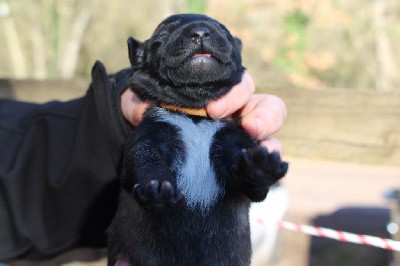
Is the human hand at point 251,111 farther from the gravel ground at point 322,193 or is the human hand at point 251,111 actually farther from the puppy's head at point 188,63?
the gravel ground at point 322,193

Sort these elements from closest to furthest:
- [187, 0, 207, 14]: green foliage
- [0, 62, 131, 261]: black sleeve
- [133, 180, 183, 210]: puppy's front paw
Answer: [133, 180, 183, 210]: puppy's front paw → [0, 62, 131, 261]: black sleeve → [187, 0, 207, 14]: green foliage

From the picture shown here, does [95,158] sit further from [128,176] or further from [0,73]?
[0,73]

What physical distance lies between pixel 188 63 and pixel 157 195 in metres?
0.42

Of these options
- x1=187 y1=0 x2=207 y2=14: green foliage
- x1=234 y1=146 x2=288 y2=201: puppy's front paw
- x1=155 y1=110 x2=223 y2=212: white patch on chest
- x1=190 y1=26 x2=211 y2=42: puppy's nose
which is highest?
x1=190 y1=26 x2=211 y2=42: puppy's nose

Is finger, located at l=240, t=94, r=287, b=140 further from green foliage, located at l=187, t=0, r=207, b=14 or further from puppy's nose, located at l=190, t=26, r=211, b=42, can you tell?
green foliage, located at l=187, t=0, r=207, b=14

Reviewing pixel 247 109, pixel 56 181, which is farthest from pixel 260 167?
pixel 56 181

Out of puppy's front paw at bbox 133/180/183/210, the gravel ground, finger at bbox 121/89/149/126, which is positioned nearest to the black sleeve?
finger at bbox 121/89/149/126

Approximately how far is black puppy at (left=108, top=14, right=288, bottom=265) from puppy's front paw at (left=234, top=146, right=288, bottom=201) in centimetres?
2

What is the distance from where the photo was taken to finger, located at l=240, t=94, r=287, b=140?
1.60m

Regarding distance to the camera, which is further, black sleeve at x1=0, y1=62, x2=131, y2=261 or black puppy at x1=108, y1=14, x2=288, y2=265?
black sleeve at x1=0, y1=62, x2=131, y2=261

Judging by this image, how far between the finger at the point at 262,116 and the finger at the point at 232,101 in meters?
0.04

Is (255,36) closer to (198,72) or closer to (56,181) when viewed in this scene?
(56,181)

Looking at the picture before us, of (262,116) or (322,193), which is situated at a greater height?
(262,116)

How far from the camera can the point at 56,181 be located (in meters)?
2.00
